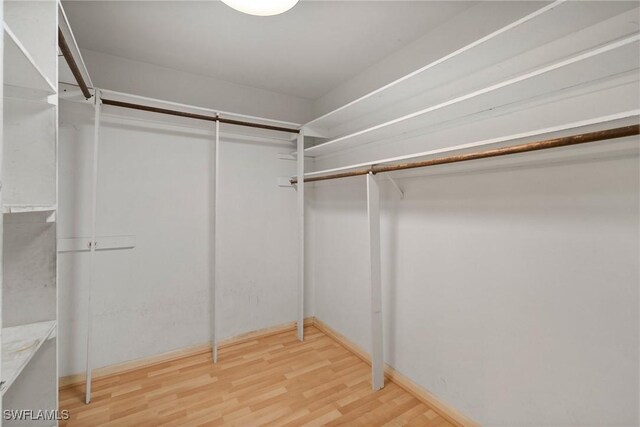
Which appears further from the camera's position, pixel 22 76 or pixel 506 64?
pixel 506 64

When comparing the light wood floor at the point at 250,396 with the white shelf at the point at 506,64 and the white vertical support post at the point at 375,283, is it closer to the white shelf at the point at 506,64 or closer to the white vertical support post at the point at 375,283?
the white vertical support post at the point at 375,283

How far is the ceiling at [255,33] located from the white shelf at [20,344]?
181cm

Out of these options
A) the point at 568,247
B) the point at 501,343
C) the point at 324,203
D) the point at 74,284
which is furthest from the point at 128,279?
the point at 568,247

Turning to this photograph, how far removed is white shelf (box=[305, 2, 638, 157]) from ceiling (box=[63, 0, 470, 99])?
445mm

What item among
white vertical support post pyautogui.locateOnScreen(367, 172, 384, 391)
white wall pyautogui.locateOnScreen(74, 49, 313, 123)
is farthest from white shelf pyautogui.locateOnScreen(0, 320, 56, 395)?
white wall pyautogui.locateOnScreen(74, 49, 313, 123)

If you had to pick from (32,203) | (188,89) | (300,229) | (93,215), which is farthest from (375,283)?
(188,89)

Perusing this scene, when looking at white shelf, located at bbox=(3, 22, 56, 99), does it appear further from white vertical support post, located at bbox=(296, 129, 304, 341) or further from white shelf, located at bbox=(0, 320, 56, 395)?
white vertical support post, located at bbox=(296, 129, 304, 341)

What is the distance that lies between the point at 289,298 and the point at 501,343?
199 cm

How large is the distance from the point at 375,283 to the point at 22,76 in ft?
6.69

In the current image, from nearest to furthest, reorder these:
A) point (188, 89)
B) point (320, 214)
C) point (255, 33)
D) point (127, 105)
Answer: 1. point (255, 33)
2. point (127, 105)
3. point (188, 89)
4. point (320, 214)

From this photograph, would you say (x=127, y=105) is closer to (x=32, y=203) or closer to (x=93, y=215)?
(x=93, y=215)

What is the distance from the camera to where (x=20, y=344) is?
3.25ft

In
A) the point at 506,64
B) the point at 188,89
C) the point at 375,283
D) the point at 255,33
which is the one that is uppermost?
the point at 255,33

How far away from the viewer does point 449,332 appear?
178 centimetres
